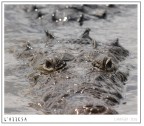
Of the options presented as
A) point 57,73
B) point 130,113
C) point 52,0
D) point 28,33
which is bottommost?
point 130,113

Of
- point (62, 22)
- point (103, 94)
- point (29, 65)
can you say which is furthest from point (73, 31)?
point (103, 94)

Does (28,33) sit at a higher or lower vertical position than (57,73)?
higher

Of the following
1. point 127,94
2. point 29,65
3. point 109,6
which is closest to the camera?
point 127,94

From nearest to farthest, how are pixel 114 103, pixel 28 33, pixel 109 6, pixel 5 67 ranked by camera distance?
pixel 114 103
pixel 5 67
pixel 28 33
pixel 109 6

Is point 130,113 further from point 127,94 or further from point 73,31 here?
point 73,31

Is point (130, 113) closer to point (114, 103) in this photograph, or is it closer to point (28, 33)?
point (114, 103)

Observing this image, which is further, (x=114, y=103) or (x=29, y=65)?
(x=29, y=65)

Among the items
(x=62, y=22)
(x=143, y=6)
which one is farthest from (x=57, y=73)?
(x=62, y=22)

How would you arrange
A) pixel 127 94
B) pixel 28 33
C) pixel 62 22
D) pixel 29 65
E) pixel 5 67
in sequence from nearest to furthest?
pixel 127 94
pixel 5 67
pixel 29 65
pixel 28 33
pixel 62 22

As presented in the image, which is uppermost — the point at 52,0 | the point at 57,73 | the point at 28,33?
the point at 52,0
